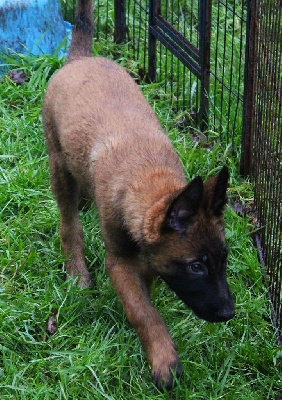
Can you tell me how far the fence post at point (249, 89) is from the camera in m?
5.26

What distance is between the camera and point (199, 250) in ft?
12.3

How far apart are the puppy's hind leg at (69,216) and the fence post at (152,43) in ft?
8.20

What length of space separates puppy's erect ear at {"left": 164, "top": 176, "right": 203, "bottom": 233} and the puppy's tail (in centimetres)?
221

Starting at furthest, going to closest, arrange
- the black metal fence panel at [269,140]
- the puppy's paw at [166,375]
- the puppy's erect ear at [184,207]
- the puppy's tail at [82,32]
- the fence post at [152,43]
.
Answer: the fence post at [152,43]
the puppy's tail at [82,32]
the black metal fence panel at [269,140]
the puppy's paw at [166,375]
the puppy's erect ear at [184,207]

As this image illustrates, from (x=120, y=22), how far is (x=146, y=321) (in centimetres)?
452

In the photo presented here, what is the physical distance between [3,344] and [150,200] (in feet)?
3.76

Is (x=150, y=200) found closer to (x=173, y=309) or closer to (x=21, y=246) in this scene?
(x=173, y=309)

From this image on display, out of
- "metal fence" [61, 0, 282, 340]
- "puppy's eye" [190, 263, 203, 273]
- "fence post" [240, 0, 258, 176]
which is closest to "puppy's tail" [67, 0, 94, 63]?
"metal fence" [61, 0, 282, 340]

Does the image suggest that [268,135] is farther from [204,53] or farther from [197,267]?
[204,53]

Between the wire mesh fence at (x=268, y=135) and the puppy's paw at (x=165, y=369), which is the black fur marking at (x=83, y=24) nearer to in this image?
the wire mesh fence at (x=268, y=135)

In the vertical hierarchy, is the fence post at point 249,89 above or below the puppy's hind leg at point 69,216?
above

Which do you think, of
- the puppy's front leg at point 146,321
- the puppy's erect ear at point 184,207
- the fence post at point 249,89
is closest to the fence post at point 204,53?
the fence post at point 249,89

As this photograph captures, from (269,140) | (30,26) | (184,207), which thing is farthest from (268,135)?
(30,26)

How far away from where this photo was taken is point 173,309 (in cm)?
454
